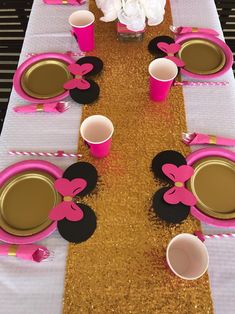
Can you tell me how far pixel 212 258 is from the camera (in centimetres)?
67

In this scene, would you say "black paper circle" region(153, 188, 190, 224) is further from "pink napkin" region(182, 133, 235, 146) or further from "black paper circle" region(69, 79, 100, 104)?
"black paper circle" region(69, 79, 100, 104)

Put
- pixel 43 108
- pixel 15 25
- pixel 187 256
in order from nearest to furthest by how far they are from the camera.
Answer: pixel 187 256 → pixel 43 108 → pixel 15 25

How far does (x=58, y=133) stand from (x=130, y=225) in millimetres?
→ 325

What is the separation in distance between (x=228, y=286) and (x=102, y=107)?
0.55 metres

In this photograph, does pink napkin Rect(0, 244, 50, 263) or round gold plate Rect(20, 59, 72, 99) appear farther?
round gold plate Rect(20, 59, 72, 99)

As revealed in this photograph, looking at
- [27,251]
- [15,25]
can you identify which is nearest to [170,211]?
[27,251]

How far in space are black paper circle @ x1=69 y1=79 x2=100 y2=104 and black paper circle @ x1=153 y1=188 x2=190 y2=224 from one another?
36 cm

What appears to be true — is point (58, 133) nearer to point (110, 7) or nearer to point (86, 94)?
point (86, 94)

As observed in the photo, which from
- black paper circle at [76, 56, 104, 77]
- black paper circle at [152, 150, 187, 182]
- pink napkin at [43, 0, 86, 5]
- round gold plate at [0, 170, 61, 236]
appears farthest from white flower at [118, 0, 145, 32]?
round gold plate at [0, 170, 61, 236]

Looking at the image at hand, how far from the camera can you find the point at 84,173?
0.75 m

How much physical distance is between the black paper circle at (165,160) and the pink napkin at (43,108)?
31 cm

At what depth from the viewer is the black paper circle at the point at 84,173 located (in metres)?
0.74

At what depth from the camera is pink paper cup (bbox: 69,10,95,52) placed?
936 millimetres

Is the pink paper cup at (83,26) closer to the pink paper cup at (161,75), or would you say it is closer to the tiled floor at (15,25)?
the pink paper cup at (161,75)
